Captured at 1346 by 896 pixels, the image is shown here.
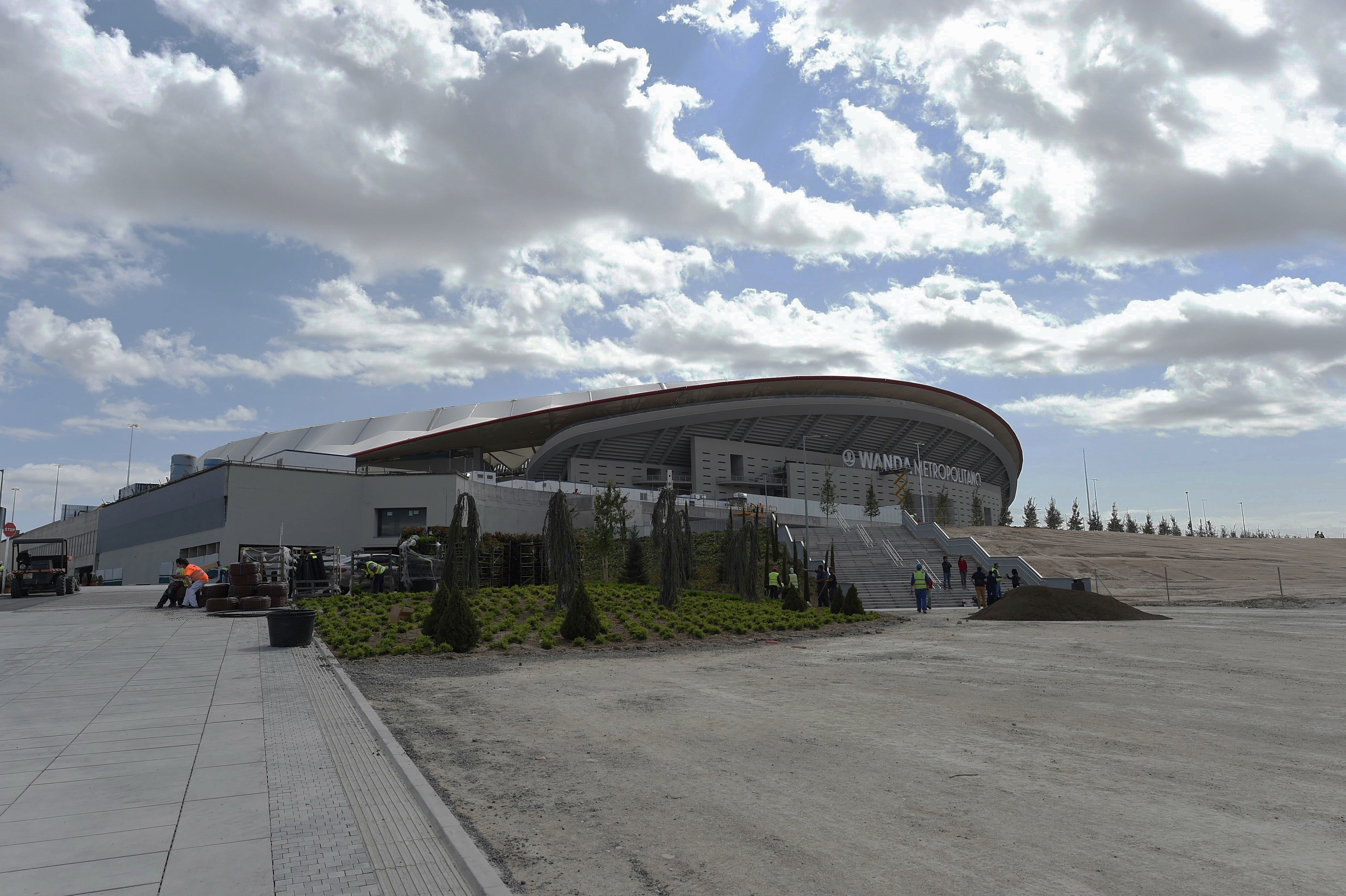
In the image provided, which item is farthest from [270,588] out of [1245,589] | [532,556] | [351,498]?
[1245,589]

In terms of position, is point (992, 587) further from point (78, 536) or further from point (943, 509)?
point (78, 536)

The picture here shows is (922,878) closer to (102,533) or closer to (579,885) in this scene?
(579,885)

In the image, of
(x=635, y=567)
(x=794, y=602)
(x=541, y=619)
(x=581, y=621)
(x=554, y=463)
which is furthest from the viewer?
(x=554, y=463)

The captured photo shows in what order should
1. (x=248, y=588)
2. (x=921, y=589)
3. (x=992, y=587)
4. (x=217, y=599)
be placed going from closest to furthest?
(x=217, y=599), (x=248, y=588), (x=921, y=589), (x=992, y=587)

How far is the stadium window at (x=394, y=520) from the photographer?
49062 mm

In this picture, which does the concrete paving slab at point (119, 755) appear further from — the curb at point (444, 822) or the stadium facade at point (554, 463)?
the stadium facade at point (554, 463)

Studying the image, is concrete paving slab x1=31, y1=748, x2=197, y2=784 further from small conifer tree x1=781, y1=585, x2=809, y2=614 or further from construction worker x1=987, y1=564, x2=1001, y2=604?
construction worker x1=987, y1=564, x2=1001, y2=604

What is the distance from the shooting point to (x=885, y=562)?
38.2m

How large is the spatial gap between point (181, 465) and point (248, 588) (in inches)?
2414

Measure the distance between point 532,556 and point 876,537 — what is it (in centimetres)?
2199

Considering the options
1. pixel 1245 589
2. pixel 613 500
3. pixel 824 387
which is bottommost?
pixel 1245 589

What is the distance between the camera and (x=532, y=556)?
30234 millimetres

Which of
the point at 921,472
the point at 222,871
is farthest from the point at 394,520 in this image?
the point at 921,472

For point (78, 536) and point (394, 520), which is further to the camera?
point (78, 536)
